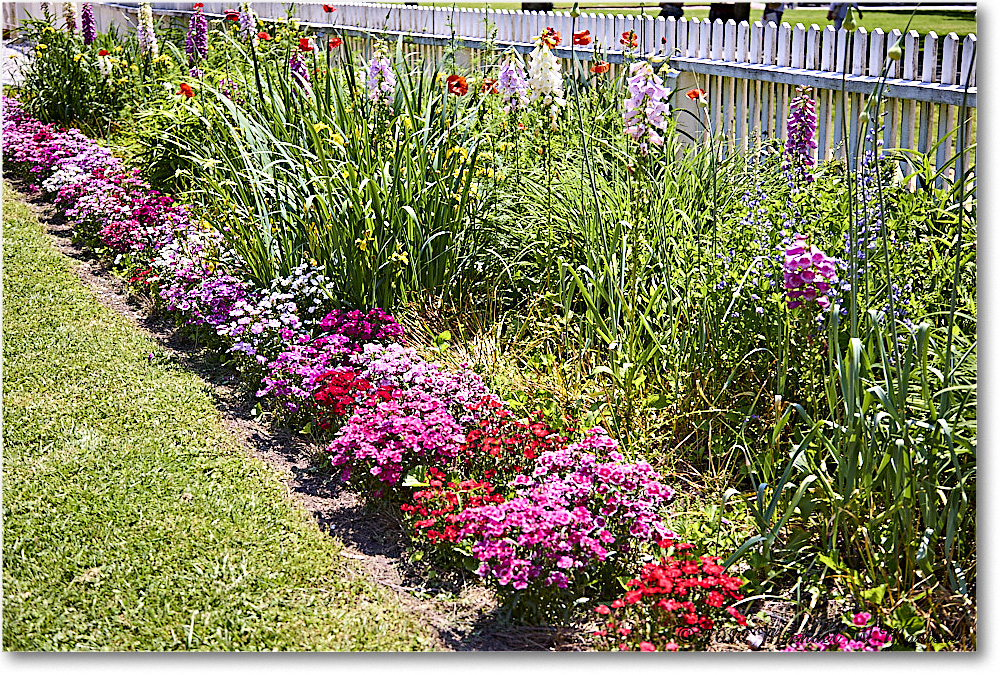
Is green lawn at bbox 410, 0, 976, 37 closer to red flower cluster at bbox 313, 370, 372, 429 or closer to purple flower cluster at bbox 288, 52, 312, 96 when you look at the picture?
red flower cluster at bbox 313, 370, 372, 429

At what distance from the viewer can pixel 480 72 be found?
472 centimetres

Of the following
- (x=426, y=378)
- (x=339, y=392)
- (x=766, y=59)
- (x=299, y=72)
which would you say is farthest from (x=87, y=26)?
(x=426, y=378)

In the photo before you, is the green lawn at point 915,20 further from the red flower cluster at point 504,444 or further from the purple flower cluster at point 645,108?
the red flower cluster at point 504,444

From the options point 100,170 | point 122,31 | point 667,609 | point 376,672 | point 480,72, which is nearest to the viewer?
point 667,609

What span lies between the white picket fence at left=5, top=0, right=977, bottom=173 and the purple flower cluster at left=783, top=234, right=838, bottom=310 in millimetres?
764

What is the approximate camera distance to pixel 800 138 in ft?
10.5

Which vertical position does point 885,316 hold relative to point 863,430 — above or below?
above

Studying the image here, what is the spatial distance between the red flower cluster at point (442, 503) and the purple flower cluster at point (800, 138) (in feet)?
5.00

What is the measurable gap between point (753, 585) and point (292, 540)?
4.17 ft

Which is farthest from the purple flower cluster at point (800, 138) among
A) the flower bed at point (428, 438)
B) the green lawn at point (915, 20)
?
the flower bed at point (428, 438)

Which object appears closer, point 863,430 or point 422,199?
point 863,430

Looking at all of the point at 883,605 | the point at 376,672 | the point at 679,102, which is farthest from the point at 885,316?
the point at 679,102

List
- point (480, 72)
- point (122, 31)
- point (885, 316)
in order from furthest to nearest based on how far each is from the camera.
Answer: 1. point (122, 31)
2. point (480, 72)
3. point (885, 316)

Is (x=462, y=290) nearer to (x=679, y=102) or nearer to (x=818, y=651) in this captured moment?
(x=818, y=651)
